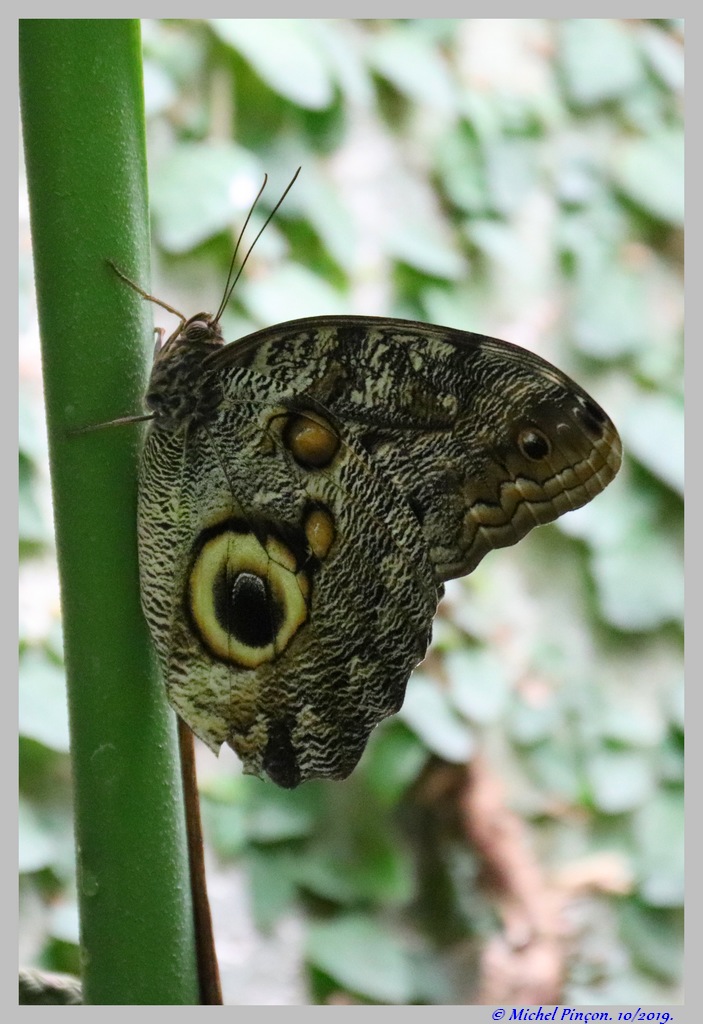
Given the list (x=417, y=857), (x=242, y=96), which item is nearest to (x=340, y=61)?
(x=242, y=96)

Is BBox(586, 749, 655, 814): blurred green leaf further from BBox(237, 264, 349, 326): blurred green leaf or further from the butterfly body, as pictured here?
the butterfly body

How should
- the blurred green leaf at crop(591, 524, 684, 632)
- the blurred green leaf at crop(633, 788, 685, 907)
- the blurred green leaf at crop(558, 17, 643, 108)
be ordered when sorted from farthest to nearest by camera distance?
1. the blurred green leaf at crop(558, 17, 643, 108)
2. the blurred green leaf at crop(591, 524, 684, 632)
3. the blurred green leaf at crop(633, 788, 685, 907)

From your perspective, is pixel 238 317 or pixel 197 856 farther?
pixel 238 317

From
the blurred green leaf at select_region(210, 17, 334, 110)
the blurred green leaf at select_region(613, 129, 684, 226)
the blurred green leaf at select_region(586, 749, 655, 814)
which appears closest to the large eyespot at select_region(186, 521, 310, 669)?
the blurred green leaf at select_region(210, 17, 334, 110)

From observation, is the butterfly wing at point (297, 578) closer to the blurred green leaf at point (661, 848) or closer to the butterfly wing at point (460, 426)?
the butterfly wing at point (460, 426)

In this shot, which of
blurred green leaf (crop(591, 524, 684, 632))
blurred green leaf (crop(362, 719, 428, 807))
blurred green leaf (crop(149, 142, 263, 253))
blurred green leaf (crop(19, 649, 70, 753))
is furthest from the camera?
blurred green leaf (crop(591, 524, 684, 632))

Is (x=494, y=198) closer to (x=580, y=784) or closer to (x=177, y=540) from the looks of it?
(x=580, y=784)

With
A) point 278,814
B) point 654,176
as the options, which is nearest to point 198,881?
point 278,814

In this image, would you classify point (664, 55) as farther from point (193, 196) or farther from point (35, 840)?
point (35, 840)
